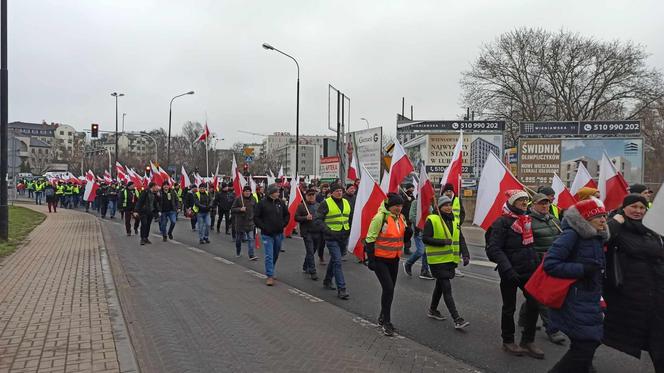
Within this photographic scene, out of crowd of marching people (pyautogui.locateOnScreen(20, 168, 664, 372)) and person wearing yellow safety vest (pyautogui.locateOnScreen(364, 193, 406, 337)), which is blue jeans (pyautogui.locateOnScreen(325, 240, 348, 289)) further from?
person wearing yellow safety vest (pyautogui.locateOnScreen(364, 193, 406, 337))

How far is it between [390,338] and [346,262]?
562 cm

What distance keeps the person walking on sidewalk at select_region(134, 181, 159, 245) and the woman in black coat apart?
503 inches

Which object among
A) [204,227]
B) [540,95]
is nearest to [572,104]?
[540,95]

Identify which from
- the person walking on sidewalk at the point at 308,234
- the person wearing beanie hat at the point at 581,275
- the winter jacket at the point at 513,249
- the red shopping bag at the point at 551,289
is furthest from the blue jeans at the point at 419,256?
the person wearing beanie hat at the point at 581,275

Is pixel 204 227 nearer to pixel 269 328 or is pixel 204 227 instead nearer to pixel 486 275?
pixel 486 275

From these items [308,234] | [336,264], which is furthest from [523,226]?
[308,234]

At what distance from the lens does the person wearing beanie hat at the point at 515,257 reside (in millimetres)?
5375

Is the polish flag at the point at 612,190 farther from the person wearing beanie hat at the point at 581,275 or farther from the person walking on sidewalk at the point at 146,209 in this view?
the person walking on sidewalk at the point at 146,209

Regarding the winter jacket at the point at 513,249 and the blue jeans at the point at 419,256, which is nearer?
the winter jacket at the point at 513,249

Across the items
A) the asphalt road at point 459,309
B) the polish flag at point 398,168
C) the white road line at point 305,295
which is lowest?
the white road line at point 305,295

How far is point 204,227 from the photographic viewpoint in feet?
49.3

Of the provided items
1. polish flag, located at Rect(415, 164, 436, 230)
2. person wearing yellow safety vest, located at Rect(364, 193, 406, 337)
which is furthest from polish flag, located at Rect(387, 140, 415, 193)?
person wearing yellow safety vest, located at Rect(364, 193, 406, 337)

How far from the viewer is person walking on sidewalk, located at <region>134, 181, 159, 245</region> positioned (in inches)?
577

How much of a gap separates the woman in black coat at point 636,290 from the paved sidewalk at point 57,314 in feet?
14.0
